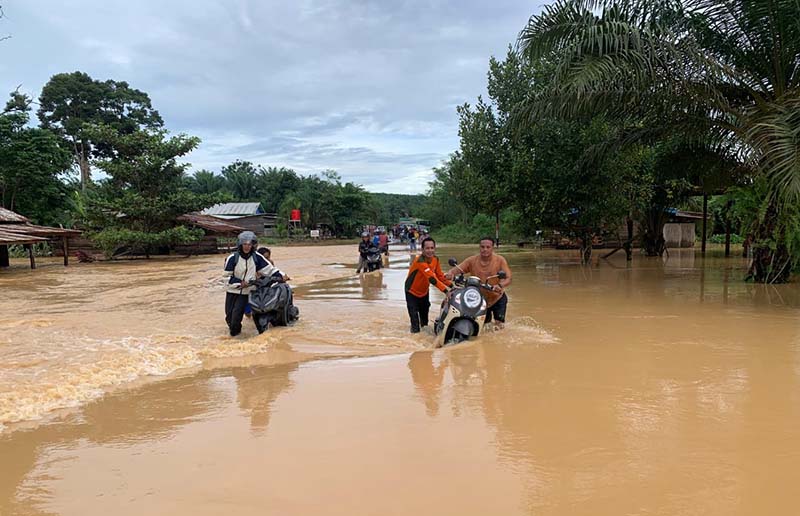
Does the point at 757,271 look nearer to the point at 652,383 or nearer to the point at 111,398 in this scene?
the point at 652,383

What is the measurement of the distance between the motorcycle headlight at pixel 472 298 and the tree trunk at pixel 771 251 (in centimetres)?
829

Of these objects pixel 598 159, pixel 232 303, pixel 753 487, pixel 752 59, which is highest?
pixel 752 59

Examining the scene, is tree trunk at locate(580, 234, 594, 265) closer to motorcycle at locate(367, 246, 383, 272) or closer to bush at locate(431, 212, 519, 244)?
motorcycle at locate(367, 246, 383, 272)

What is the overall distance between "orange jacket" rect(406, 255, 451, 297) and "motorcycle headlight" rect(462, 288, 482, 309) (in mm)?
632

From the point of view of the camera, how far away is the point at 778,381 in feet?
15.9

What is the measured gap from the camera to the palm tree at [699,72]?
9422 millimetres

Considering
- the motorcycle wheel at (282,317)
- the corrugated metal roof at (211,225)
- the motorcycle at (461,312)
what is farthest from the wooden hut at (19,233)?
the motorcycle at (461,312)

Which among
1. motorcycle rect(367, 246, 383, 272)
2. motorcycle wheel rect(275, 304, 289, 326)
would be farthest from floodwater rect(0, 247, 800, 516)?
motorcycle rect(367, 246, 383, 272)

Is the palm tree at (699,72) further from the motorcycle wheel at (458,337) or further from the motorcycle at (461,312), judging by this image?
the motorcycle wheel at (458,337)

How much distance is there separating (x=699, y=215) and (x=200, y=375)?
28.8 meters

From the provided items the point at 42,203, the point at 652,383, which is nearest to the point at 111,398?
the point at 652,383

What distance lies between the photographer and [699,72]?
10.1m

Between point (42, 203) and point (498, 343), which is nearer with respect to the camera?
point (498, 343)

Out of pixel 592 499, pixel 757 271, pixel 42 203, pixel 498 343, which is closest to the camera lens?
pixel 592 499
